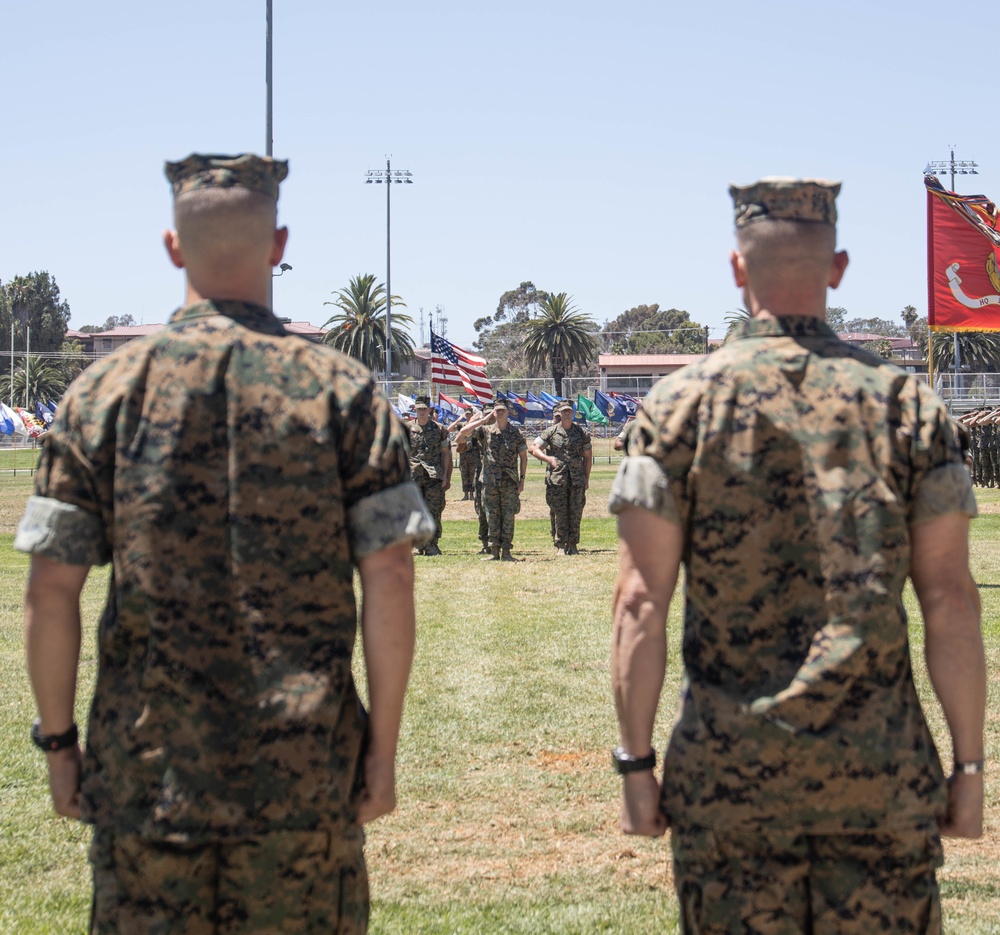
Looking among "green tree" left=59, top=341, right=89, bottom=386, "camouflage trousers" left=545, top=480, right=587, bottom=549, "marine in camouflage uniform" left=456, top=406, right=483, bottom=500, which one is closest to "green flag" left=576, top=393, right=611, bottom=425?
"marine in camouflage uniform" left=456, top=406, right=483, bottom=500

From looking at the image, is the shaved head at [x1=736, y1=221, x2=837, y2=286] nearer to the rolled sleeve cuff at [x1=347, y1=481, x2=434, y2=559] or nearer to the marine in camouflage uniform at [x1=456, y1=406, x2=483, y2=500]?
the rolled sleeve cuff at [x1=347, y1=481, x2=434, y2=559]

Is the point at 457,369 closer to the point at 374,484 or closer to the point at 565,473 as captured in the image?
the point at 565,473

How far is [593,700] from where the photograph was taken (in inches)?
358

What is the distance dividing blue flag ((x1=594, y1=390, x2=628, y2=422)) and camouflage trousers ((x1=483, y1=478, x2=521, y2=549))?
3881 centimetres

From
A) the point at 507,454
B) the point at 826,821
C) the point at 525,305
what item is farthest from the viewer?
the point at 525,305

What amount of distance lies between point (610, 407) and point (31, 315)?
290 ft

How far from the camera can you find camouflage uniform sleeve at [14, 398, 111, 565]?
314 centimetres

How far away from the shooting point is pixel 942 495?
10.4 feet

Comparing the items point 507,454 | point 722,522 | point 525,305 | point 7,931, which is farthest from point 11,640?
point 525,305

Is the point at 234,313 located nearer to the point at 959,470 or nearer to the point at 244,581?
the point at 244,581

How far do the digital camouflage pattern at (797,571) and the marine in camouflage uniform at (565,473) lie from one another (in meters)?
15.9

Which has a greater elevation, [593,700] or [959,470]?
[959,470]

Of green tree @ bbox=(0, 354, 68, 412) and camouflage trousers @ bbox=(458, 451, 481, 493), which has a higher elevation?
green tree @ bbox=(0, 354, 68, 412)

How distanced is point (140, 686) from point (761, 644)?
1.39 m
